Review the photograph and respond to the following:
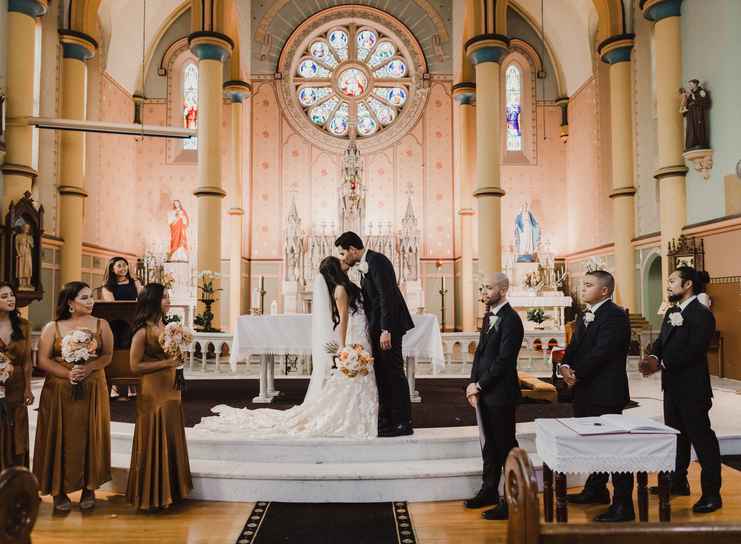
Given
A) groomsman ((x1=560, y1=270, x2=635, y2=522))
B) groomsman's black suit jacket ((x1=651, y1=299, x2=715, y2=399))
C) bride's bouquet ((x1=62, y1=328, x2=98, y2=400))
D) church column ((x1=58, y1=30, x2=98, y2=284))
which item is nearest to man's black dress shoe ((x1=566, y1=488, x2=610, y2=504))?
groomsman ((x1=560, y1=270, x2=635, y2=522))

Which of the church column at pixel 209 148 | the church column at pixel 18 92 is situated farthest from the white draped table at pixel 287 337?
the church column at pixel 18 92

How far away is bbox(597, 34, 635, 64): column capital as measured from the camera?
13133 mm

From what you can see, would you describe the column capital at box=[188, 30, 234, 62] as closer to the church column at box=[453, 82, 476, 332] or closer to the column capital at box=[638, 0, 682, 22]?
the church column at box=[453, 82, 476, 332]

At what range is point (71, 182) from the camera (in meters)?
13.0

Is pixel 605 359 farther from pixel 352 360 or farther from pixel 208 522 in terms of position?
pixel 208 522

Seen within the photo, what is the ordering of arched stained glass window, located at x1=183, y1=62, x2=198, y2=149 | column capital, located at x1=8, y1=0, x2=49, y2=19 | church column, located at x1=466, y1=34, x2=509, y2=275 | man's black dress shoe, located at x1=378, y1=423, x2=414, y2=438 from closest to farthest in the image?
man's black dress shoe, located at x1=378, y1=423, x2=414, y2=438 → column capital, located at x1=8, y1=0, x2=49, y2=19 → church column, located at x1=466, y1=34, x2=509, y2=275 → arched stained glass window, located at x1=183, y1=62, x2=198, y2=149

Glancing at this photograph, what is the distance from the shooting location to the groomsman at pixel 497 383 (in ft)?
13.2

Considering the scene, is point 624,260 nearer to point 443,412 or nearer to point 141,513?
point 443,412

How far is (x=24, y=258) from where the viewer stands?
10.1m

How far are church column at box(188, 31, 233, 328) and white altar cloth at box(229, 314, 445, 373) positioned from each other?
521 cm

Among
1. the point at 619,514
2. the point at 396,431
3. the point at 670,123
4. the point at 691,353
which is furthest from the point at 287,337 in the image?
the point at 670,123

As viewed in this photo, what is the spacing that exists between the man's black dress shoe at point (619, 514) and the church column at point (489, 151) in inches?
340

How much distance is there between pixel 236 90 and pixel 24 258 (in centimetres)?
847

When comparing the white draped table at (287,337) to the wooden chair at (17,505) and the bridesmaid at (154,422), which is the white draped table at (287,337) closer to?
the bridesmaid at (154,422)
